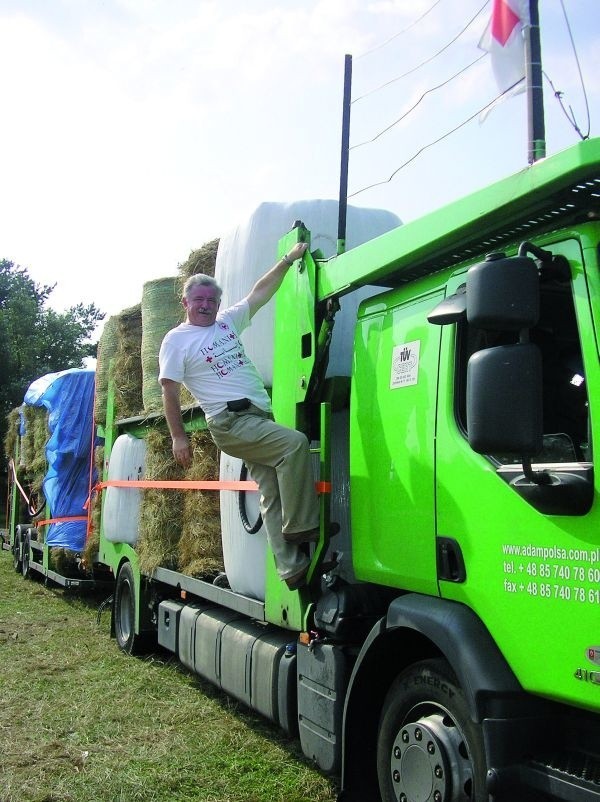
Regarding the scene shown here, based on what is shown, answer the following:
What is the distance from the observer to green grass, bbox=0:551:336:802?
4391mm

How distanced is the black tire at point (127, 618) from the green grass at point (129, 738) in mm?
110

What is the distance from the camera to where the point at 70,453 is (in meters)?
10.5

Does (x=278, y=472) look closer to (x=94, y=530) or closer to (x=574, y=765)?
(x=574, y=765)

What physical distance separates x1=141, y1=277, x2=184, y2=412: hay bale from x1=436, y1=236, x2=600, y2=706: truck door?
15.4 feet

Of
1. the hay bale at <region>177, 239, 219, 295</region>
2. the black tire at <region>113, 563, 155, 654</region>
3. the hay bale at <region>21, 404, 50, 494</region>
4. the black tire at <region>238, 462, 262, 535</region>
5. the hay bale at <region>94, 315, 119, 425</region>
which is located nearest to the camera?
the black tire at <region>238, 462, 262, 535</region>

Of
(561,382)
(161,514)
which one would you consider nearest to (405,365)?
(561,382)

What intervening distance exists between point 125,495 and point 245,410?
11.8ft

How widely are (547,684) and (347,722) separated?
1209 mm

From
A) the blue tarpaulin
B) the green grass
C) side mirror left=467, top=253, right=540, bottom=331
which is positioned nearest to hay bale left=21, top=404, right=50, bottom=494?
the blue tarpaulin

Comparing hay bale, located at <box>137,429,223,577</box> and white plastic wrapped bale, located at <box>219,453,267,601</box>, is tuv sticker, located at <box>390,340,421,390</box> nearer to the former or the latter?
white plastic wrapped bale, located at <box>219,453,267,601</box>

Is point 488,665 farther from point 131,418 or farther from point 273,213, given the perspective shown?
point 131,418

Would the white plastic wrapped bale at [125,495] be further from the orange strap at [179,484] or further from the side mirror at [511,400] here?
the side mirror at [511,400]

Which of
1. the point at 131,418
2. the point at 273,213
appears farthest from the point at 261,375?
the point at 131,418

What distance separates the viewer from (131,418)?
782 cm
